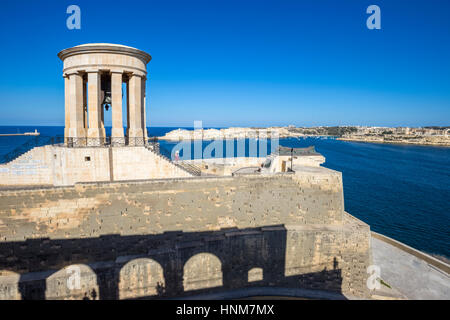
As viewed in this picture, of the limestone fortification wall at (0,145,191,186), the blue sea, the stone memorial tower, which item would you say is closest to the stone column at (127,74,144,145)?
the stone memorial tower

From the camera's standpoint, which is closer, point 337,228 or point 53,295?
point 53,295

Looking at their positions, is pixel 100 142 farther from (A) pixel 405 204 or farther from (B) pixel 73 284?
(A) pixel 405 204

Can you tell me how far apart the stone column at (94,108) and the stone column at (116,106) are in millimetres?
669

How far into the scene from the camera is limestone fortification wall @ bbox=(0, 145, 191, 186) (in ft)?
36.8

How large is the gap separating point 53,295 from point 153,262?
11.3 feet

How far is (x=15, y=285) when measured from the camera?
8.30m

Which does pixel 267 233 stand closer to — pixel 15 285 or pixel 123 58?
pixel 15 285

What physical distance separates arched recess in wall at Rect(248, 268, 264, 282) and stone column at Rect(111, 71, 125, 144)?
8.92m

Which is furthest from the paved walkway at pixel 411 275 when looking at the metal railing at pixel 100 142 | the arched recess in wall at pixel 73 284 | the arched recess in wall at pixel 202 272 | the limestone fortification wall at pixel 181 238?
the metal railing at pixel 100 142

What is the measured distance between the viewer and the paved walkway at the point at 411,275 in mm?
12469

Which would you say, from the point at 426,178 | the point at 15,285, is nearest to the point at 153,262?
the point at 15,285

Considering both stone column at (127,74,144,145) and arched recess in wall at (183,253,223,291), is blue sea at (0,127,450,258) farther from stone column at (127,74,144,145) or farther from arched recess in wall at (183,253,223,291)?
stone column at (127,74,144,145)

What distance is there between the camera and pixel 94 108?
40.0 ft

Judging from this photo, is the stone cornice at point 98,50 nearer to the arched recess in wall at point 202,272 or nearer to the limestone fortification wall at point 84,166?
the limestone fortification wall at point 84,166
